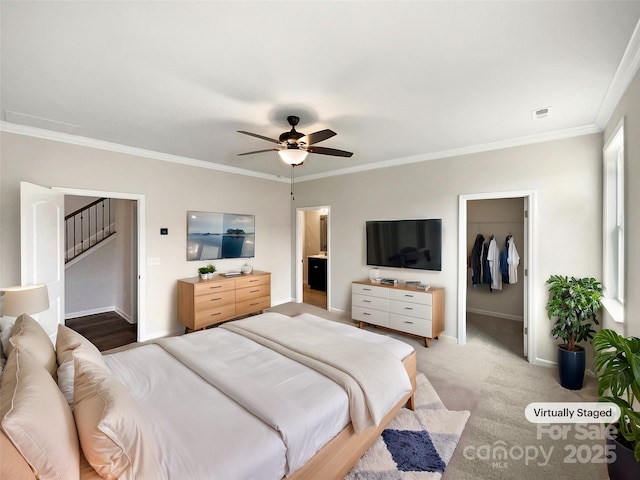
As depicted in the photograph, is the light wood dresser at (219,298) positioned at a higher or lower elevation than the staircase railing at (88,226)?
lower

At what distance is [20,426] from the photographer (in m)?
0.91

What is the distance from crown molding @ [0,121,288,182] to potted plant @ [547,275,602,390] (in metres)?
4.75

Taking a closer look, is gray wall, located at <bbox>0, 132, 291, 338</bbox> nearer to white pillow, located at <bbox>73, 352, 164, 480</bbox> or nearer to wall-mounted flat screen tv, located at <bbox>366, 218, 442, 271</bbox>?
wall-mounted flat screen tv, located at <bbox>366, 218, 442, 271</bbox>

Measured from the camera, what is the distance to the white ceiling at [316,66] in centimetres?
157

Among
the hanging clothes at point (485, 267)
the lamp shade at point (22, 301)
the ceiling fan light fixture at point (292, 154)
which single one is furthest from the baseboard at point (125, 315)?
the hanging clothes at point (485, 267)

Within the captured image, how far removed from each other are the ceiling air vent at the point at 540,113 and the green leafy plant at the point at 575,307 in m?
1.68

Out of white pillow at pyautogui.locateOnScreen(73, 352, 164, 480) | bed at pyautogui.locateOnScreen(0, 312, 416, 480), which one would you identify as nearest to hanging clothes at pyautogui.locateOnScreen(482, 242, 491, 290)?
bed at pyautogui.locateOnScreen(0, 312, 416, 480)

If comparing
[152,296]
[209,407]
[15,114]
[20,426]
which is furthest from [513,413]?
[15,114]

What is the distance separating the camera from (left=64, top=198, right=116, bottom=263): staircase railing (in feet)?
18.5

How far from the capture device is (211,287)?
429 centimetres

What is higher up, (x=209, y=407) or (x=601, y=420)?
(x=209, y=407)

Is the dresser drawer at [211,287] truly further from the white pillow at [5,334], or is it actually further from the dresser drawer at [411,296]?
the dresser drawer at [411,296]

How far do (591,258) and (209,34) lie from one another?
13.3 feet

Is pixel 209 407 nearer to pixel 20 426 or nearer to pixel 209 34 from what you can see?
pixel 20 426
